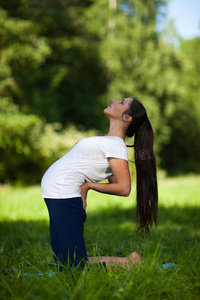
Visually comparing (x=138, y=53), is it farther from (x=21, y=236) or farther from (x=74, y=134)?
(x=21, y=236)

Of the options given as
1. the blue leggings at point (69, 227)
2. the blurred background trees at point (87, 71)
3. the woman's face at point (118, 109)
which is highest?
the blurred background trees at point (87, 71)

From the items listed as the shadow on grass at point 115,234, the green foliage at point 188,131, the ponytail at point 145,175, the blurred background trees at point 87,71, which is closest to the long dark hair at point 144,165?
the ponytail at point 145,175

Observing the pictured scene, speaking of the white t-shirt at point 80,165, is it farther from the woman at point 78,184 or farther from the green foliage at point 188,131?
the green foliage at point 188,131

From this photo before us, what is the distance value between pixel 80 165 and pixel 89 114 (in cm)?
1765

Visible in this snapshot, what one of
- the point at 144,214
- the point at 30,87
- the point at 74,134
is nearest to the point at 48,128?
the point at 74,134

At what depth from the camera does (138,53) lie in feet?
63.5

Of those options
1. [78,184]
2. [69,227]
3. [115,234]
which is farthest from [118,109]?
[115,234]

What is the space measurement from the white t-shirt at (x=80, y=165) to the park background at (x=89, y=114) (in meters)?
0.66

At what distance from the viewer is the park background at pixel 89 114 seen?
236 centimetres

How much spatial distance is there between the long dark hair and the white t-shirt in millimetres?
323

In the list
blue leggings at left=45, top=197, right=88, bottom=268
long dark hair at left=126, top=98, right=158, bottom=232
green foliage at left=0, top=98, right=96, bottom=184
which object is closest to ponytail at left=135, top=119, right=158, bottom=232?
long dark hair at left=126, top=98, right=158, bottom=232

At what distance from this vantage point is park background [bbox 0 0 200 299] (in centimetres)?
236

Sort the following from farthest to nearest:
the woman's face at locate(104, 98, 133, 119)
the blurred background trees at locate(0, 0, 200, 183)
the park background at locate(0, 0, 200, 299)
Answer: the blurred background trees at locate(0, 0, 200, 183) → the woman's face at locate(104, 98, 133, 119) → the park background at locate(0, 0, 200, 299)

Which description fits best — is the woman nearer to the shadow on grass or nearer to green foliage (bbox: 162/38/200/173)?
the shadow on grass
